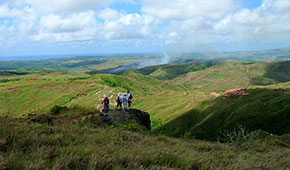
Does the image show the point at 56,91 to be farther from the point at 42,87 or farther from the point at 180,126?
the point at 180,126

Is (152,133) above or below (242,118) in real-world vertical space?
above

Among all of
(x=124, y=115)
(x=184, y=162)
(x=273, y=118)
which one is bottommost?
(x=273, y=118)

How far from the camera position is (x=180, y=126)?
47.8 meters

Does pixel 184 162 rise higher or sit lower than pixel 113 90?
higher

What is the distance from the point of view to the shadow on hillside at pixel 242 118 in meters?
35.3

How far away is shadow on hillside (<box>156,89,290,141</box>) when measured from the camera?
3531 cm

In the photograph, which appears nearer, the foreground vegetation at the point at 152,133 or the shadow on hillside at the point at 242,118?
the foreground vegetation at the point at 152,133

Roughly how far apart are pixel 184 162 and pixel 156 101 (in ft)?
264

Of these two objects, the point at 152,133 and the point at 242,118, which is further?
the point at 242,118

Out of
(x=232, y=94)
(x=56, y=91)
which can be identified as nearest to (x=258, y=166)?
(x=232, y=94)

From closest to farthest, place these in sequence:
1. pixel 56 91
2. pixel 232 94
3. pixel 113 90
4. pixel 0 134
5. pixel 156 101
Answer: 1. pixel 0 134
2. pixel 232 94
3. pixel 156 101
4. pixel 113 90
5. pixel 56 91

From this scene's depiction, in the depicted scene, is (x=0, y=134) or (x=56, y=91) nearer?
(x=0, y=134)

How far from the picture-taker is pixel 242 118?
3788cm

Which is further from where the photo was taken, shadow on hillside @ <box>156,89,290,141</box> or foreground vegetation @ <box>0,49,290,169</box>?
shadow on hillside @ <box>156,89,290,141</box>
